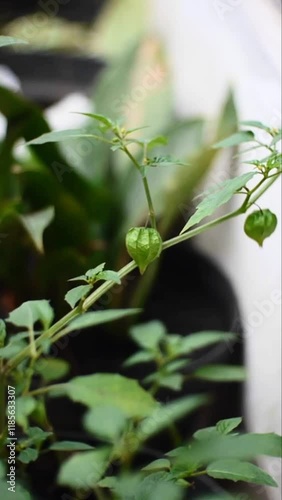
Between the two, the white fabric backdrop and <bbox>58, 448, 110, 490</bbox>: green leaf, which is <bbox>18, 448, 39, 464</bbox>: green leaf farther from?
the white fabric backdrop

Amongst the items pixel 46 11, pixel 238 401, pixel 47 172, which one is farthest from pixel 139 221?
pixel 46 11

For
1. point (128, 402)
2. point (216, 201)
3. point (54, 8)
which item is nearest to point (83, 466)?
point (128, 402)

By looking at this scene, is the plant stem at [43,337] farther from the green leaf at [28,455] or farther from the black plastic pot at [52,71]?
the black plastic pot at [52,71]

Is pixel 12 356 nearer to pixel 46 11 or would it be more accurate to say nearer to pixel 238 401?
pixel 238 401

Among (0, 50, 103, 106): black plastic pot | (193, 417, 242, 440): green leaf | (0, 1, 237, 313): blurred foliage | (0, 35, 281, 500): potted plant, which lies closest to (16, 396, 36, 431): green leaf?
(0, 35, 281, 500): potted plant

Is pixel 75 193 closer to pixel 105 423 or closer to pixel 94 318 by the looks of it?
pixel 94 318

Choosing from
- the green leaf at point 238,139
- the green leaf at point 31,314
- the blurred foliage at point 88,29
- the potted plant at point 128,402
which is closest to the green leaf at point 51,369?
the potted plant at point 128,402
